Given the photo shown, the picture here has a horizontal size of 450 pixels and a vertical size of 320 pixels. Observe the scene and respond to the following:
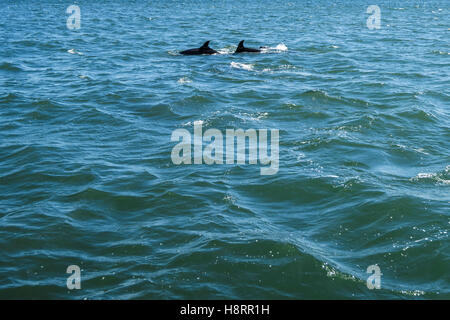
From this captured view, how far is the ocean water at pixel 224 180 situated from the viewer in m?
10.0

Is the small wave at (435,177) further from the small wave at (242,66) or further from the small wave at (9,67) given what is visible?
the small wave at (9,67)

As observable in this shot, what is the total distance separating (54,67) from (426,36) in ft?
75.7

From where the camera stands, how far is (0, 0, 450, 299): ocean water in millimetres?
10000

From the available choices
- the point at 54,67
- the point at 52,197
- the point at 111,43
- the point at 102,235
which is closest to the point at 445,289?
the point at 102,235

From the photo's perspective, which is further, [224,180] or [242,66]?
[242,66]

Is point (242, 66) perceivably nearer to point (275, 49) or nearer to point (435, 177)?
point (275, 49)

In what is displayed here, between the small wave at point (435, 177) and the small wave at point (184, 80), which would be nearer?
the small wave at point (435, 177)

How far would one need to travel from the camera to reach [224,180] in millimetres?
13719

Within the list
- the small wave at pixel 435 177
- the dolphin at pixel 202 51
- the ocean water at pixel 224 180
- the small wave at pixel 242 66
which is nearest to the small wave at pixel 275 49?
the ocean water at pixel 224 180

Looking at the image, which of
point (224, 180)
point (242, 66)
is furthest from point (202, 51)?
point (224, 180)

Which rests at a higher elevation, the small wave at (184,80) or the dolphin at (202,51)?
the dolphin at (202,51)

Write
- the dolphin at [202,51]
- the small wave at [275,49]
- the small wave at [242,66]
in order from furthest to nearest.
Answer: the small wave at [275,49] → the dolphin at [202,51] → the small wave at [242,66]

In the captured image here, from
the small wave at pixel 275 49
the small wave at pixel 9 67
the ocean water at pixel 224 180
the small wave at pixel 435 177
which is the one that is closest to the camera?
the ocean water at pixel 224 180
